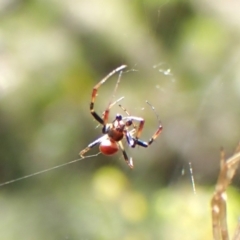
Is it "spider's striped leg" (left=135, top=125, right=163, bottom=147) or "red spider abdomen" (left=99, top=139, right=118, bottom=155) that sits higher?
"red spider abdomen" (left=99, top=139, right=118, bottom=155)

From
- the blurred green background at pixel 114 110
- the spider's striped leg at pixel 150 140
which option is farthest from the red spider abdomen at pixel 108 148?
the blurred green background at pixel 114 110

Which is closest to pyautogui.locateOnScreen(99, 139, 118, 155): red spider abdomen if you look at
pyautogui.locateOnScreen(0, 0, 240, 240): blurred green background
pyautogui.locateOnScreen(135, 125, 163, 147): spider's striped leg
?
pyautogui.locateOnScreen(135, 125, 163, 147): spider's striped leg

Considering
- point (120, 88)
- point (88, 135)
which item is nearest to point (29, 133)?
point (88, 135)

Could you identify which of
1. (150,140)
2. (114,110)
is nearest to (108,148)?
(150,140)

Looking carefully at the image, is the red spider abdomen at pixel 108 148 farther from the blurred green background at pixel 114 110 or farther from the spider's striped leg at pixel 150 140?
the blurred green background at pixel 114 110

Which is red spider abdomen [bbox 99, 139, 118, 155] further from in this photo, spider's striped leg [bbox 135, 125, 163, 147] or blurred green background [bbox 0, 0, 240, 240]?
blurred green background [bbox 0, 0, 240, 240]

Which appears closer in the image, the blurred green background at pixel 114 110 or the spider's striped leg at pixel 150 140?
the spider's striped leg at pixel 150 140

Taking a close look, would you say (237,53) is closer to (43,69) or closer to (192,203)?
(192,203)

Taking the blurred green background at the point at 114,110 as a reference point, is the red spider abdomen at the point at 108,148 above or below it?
below
